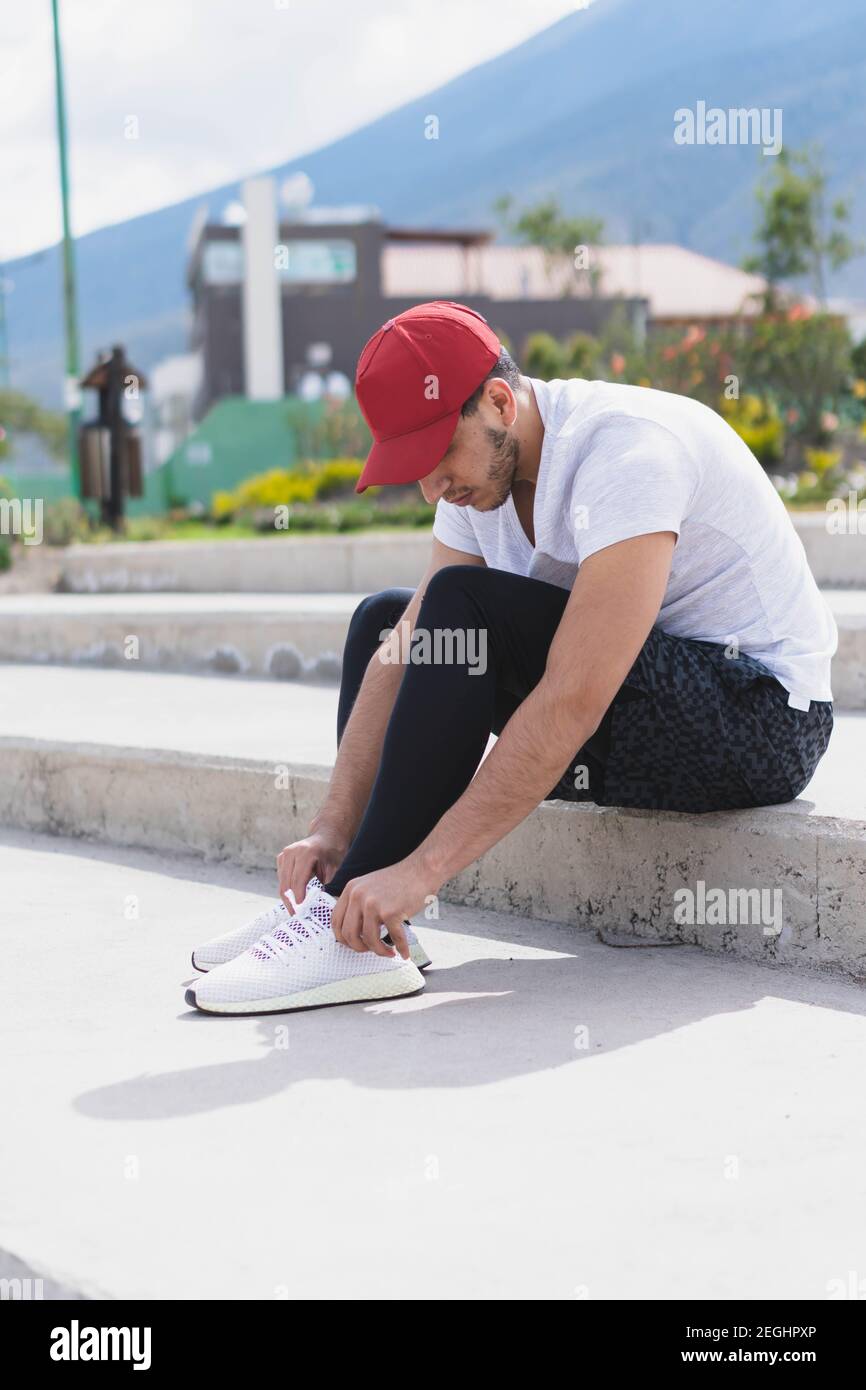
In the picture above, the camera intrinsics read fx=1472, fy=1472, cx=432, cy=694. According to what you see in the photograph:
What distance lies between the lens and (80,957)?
9.03ft

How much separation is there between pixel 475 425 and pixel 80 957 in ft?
4.10

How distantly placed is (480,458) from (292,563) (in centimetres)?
582

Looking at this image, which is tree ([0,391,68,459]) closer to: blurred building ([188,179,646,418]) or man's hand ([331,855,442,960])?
blurred building ([188,179,646,418])

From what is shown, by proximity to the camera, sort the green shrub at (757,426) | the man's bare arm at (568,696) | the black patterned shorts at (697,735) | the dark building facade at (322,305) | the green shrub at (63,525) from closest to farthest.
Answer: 1. the man's bare arm at (568,696)
2. the black patterned shorts at (697,735)
3. the green shrub at (63,525)
4. the green shrub at (757,426)
5. the dark building facade at (322,305)

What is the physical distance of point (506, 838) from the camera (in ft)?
9.74

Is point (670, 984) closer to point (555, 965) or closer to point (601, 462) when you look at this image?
point (555, 965)

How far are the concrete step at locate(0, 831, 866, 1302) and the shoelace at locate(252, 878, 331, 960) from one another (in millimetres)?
121

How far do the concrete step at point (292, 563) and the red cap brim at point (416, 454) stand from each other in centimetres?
397

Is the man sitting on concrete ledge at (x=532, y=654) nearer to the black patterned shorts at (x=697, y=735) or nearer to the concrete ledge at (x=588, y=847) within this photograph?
the black patterned shorts at (x=697, y=735)

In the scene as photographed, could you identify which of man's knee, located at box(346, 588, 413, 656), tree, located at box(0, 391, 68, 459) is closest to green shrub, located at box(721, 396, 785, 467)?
man's knee, located at box(346, 588, 413, 656)

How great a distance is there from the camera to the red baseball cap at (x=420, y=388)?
88.5 inches

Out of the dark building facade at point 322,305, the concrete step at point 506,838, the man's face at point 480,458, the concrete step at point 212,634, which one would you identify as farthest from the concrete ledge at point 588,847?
the dark building facade at point 322,305

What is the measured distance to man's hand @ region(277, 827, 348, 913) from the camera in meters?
2.48
